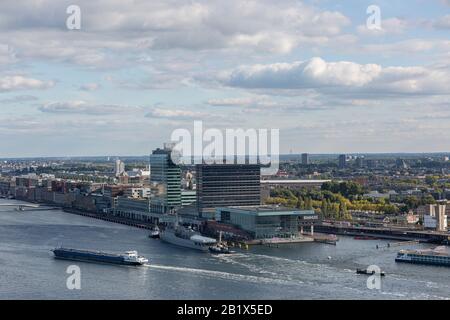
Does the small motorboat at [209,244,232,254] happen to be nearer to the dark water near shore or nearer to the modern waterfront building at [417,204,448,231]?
the dark water near shore

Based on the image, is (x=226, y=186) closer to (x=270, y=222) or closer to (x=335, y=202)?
(x=270, y=222)

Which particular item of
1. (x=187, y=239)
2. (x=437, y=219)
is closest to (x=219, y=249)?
(x=187, y=239)

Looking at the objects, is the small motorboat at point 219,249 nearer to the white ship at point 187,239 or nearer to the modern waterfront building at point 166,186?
the white ship at point 187,239

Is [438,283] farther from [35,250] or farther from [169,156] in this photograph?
[169,156]

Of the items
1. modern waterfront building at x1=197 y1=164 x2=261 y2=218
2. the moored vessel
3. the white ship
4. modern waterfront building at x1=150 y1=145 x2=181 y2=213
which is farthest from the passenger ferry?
modern waterfront building at x1=150 y1=145 x2=181 y2=213

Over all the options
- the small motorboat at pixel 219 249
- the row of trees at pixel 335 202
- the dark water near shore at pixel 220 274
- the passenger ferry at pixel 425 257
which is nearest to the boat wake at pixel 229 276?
the dark water near shore at pixel 220 274
